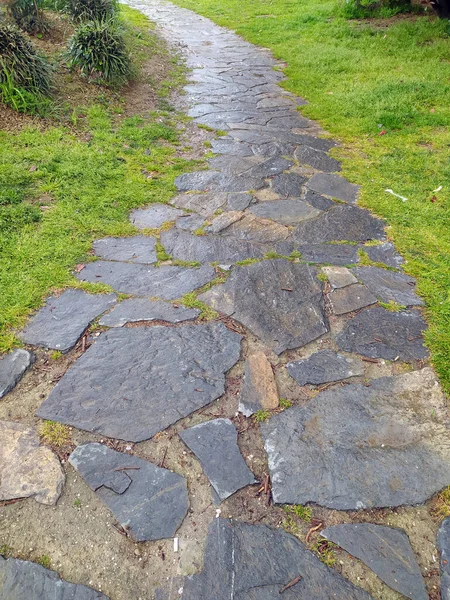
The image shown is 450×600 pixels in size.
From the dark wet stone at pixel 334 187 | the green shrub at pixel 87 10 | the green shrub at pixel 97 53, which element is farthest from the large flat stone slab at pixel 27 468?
the green shrub at pixel 87 10

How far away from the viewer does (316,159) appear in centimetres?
458

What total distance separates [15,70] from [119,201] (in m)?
2.59

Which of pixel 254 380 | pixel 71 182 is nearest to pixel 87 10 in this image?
pixel 71 182

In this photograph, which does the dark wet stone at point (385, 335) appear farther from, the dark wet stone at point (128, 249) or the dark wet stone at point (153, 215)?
the dark wet stone at point (153, 215)

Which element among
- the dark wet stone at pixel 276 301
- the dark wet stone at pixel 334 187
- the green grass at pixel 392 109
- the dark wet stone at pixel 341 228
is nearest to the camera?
the dark wet stone at pixel 276 301

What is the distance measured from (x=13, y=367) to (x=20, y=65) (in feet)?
14.1

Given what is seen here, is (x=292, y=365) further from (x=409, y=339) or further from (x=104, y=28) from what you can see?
(x=104, y=28)

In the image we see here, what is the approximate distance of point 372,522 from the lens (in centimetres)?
164

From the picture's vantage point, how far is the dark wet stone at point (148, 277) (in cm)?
276

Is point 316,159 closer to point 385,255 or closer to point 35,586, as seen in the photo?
point 385,255

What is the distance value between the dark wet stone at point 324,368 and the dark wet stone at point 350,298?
0.38 m

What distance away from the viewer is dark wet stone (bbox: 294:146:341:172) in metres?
4.42

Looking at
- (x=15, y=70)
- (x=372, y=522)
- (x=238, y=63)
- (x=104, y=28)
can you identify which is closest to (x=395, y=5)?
(x=238, y=63)

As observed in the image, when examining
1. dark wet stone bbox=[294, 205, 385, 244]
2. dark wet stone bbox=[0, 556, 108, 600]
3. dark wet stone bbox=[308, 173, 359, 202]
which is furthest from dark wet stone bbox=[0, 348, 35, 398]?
dark wet stone bbox=[308, 173, 359, 202]
